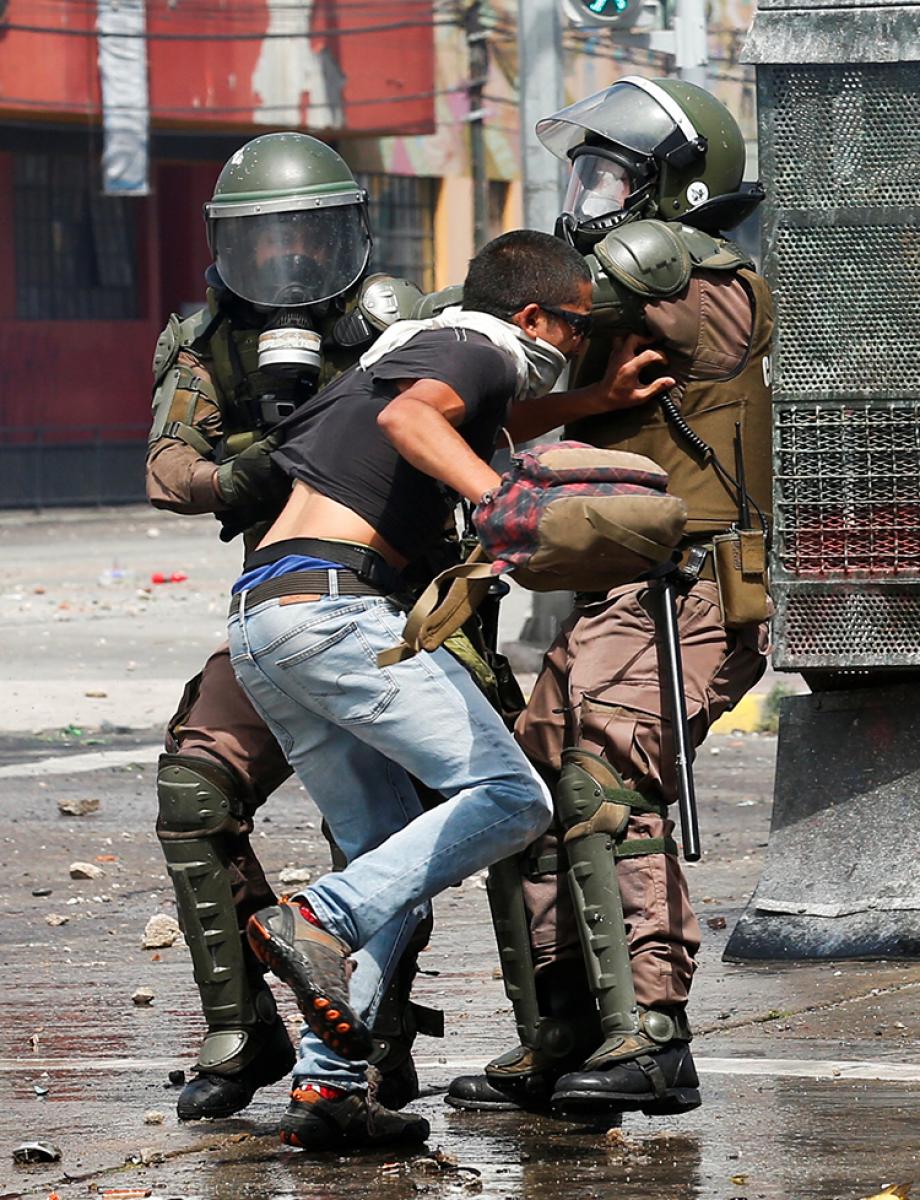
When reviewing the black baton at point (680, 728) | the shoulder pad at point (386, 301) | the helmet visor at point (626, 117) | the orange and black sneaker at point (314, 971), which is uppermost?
the helmet visor at point (626, 117)

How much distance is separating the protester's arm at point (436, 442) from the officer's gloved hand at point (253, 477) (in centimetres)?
71

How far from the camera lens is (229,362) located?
5.21 metres

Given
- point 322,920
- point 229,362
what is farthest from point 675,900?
point 229,362

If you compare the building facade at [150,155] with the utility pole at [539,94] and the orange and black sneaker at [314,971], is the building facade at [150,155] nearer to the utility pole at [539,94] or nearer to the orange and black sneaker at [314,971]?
the utility pole at [539,94]

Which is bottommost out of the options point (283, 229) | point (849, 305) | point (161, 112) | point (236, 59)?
point (161, 112)

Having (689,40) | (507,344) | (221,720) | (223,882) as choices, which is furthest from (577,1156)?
(689,40)

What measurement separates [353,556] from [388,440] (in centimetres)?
24

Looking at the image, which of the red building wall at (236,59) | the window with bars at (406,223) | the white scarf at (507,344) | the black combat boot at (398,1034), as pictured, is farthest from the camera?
the window with bars at (406,223)

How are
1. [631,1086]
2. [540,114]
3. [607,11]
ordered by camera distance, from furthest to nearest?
[540,114] → [607,11] → [631,1086]

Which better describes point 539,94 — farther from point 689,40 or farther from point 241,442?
point 241,442

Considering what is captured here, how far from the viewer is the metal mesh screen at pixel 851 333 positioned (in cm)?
612

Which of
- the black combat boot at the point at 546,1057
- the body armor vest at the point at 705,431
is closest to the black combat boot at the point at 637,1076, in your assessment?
the black combat boot at the point at 546,1057

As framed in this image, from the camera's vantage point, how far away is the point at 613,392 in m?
4.93

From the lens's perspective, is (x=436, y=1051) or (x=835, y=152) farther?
(x=835, y=152)
